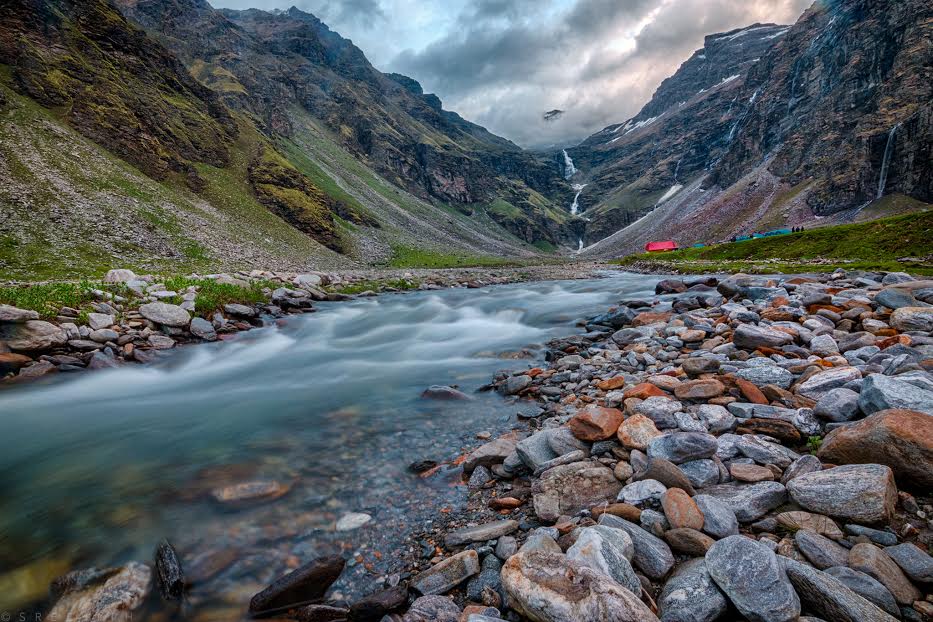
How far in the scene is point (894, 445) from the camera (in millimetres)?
3662

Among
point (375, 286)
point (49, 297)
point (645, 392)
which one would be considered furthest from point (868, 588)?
point (375, 286)

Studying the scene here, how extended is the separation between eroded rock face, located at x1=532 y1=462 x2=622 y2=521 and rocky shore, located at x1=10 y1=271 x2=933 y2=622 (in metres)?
0.02

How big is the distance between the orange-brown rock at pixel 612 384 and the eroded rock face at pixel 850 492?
453 cm

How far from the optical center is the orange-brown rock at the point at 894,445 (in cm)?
351

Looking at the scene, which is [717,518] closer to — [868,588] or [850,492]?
[868,588]

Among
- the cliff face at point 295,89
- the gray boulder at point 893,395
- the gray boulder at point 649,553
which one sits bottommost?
the gray boulder at point 649,553

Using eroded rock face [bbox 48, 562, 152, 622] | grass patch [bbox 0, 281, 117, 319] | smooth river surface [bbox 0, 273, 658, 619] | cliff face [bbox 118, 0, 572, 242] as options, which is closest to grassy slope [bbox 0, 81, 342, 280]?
grass patch [bbox 0, 281, 117, 319]

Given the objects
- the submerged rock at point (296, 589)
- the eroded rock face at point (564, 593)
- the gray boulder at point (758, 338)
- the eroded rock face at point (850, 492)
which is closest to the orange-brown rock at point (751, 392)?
the eroded rock face at point (850, 492)

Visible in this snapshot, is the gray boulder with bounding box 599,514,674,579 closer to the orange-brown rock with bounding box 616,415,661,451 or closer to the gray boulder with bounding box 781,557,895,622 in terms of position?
the gray boulder with bounding box 781,557,895,622

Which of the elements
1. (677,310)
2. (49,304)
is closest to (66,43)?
(49,304)

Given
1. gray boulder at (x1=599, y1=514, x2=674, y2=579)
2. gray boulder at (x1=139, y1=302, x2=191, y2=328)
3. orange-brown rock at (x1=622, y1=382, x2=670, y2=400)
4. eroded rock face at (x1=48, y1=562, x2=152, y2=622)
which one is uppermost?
gray boulder at (x1=139, y1=302, x2=191, y2=328)

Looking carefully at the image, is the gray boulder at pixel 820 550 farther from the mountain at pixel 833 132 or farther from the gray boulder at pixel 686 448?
the mountain at pixel 833 132

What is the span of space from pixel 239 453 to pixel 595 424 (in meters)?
6.76

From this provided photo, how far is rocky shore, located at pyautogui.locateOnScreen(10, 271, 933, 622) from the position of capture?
9.12ft
